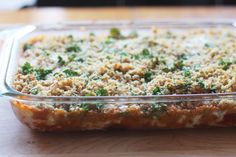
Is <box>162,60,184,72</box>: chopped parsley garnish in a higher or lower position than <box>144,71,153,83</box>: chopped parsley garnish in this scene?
higher

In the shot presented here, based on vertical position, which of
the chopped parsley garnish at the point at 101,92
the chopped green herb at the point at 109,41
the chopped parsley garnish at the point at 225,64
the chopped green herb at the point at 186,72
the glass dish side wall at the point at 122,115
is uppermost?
the chopped parsley garnish at the point at 225,64

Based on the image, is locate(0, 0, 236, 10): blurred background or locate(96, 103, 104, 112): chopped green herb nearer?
locate(96, 103, 104, 112): chopped green herb

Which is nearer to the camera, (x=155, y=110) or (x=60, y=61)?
(x=155, y=110)

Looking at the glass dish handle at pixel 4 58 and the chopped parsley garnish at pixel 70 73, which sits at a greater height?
the glass dish handle at pixel 4 58

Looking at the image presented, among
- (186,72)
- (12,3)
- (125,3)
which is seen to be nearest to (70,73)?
(186,72)

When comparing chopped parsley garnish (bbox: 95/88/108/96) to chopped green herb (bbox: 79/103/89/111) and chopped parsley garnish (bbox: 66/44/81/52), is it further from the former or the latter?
chopped parsley garnish (bbox: 66/44/81/52)

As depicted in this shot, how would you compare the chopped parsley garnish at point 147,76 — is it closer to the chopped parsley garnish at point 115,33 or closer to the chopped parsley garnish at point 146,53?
the chopped parsley garnish at point 146,53

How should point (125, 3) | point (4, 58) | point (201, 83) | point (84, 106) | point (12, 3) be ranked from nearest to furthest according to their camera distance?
point (84, 106), point (201, 83), point (4, 58), point (12, 3), point (125, 3)

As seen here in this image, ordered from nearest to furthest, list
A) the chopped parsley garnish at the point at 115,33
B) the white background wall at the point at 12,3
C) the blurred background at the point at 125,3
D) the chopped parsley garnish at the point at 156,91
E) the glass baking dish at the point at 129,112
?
the glass baking dish at the point at 129,112, the chopped parsley garnish at the point at 156,91, the chopped parsley garnish at the point at 115,33, the white background wall at the point at 12,3, the blurred background at the point at 125,3

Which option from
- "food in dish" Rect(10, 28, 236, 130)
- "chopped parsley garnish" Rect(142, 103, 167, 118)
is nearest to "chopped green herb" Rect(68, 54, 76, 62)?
"food in dish" Rect(10, 28, 236, 130)

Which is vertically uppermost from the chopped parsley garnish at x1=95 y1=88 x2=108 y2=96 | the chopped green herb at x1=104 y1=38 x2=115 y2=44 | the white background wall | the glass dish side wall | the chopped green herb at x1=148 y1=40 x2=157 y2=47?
the chopped green herb at x1=148 y1=40 x2=157 y2=47

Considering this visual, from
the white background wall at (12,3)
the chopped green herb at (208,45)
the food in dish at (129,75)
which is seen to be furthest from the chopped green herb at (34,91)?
the white background wall at (12,3)

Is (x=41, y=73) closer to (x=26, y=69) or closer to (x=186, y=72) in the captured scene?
(x=26, y=69)

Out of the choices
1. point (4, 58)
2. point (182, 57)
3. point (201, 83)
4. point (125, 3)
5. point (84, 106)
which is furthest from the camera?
point (125, 3)
